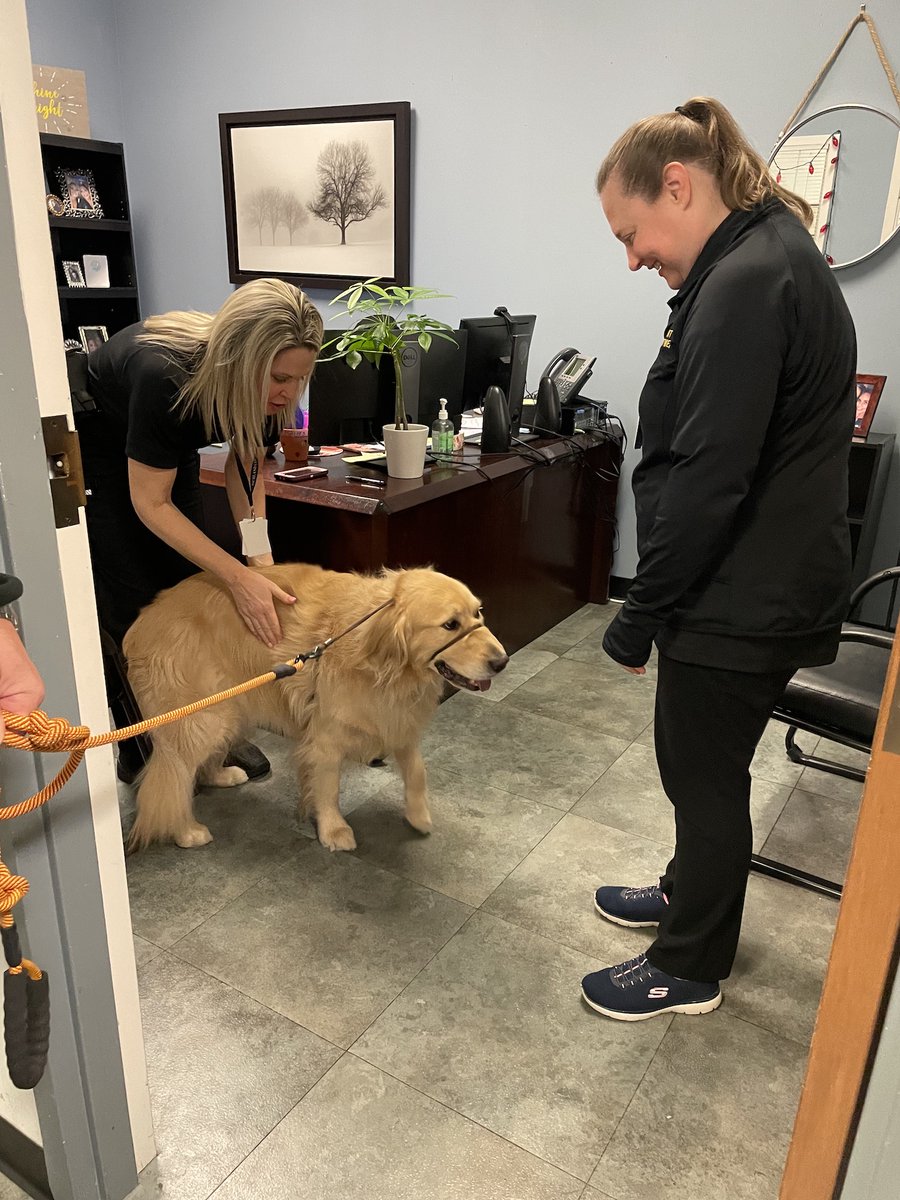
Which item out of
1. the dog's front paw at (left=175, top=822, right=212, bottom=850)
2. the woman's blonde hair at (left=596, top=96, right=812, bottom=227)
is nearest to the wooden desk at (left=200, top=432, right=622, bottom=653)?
the dog's front paw at (left=175, top=822, right=212, bottom=850)

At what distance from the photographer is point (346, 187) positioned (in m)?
4.40

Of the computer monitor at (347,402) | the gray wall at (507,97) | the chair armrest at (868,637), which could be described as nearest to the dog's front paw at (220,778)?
the computer monitor at (347,402)

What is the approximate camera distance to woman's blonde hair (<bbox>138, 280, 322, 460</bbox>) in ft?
5.87

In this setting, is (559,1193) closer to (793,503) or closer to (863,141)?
(793,503)

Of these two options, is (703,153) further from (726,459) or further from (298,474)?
(298,474)

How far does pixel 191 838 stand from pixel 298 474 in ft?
3.78

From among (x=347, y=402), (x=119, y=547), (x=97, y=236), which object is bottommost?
(x=119, y=547)

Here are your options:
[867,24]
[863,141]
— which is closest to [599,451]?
[863,141]

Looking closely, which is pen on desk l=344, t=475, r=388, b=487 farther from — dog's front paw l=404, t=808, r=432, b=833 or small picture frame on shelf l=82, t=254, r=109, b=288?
small picture frame on shelf l=82, t=254, r=109, b=288

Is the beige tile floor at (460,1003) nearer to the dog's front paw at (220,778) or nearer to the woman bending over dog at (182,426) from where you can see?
the dog's front paw at (220,778)

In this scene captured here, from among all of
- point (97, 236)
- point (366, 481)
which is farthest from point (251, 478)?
point (97, 236)

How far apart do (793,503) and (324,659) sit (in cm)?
116

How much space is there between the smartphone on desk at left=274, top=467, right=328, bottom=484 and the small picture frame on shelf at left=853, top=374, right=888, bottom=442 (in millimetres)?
2171

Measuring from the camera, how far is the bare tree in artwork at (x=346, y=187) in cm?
433
